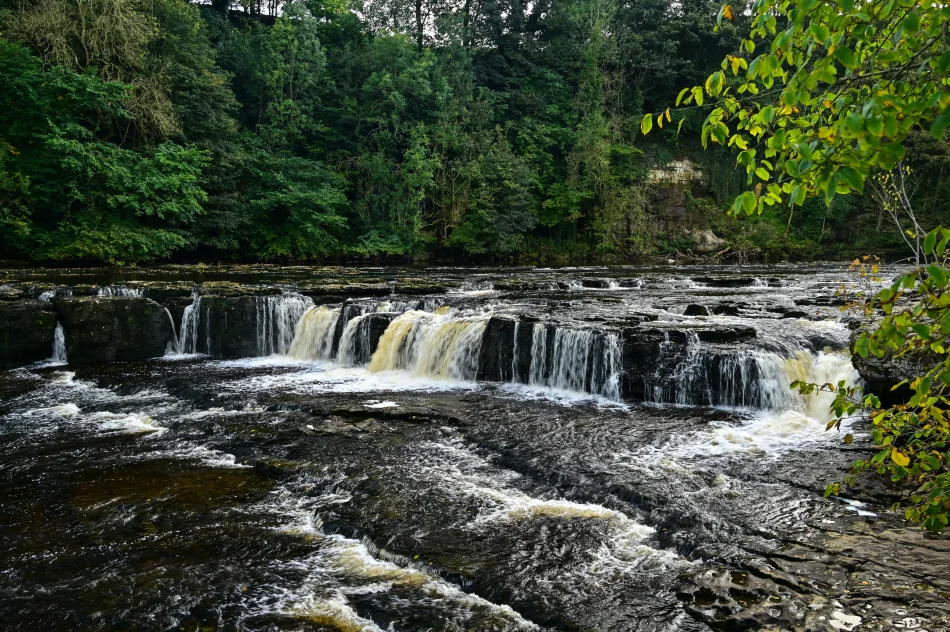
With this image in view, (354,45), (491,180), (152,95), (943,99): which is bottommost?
(943,99)

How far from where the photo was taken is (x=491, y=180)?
3081 centimetres

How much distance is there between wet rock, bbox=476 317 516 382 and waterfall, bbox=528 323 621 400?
1.47 ft

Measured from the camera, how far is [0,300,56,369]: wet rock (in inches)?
489

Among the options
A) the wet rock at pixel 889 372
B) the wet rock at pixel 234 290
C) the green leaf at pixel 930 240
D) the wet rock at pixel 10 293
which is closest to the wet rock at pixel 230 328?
the wet rock at pixel 234 290

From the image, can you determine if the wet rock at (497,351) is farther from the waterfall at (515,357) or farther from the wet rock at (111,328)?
the wet rock at (111,328)

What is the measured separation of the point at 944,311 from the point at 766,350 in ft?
26.4

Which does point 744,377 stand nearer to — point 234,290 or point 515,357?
point 515,357

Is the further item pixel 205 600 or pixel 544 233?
pixel 544 233

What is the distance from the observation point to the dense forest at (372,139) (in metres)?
20.6

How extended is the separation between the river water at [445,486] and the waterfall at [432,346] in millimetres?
47

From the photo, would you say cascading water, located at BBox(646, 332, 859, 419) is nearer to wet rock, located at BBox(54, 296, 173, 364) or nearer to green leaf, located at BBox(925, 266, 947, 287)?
green leaf, located at BBox(925, 266, 947, 287)

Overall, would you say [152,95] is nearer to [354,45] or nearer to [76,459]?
[354,45]

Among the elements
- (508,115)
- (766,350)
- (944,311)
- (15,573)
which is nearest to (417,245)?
(508,115)

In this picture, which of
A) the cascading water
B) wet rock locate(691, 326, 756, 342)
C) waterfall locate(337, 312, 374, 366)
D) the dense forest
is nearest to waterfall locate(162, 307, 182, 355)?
waterfall locate(337, 312, 374, 366)
